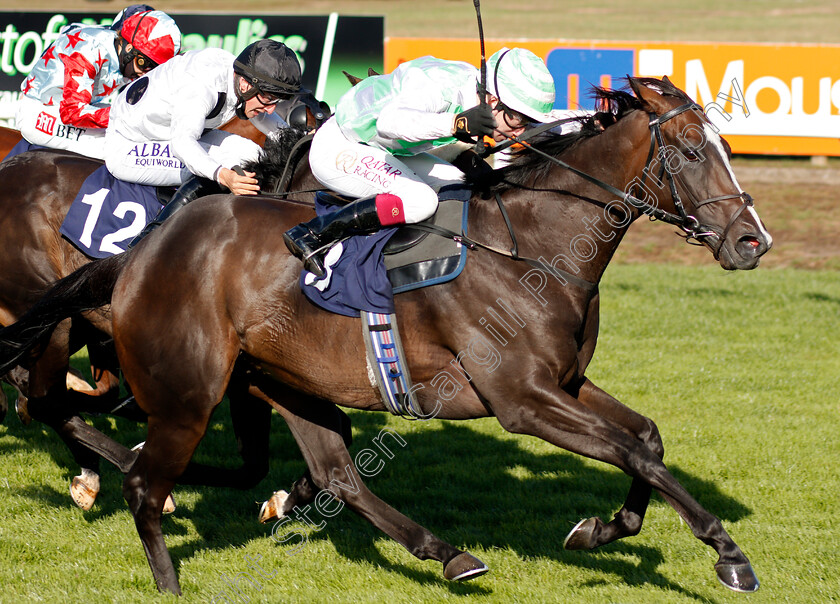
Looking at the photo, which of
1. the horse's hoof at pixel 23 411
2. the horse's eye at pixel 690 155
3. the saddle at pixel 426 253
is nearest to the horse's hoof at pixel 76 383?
the horse's hoof at pixel 23 411

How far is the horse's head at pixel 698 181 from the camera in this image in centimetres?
360

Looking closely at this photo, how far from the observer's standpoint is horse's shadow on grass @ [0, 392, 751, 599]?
177 inches

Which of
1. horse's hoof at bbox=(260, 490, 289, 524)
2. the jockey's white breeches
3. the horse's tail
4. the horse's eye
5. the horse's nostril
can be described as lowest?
horse's hoof at bbox=(260, 490, 289, 524)

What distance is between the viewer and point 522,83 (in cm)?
382

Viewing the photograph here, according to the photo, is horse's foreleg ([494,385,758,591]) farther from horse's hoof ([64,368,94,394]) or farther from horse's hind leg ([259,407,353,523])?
horse's hoof ([64,368,94,394])

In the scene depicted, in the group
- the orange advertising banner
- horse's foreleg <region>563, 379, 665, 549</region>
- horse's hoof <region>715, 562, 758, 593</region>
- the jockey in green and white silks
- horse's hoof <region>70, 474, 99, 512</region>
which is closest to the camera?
horse's hoof <region>715, 562, 758, 593</region>

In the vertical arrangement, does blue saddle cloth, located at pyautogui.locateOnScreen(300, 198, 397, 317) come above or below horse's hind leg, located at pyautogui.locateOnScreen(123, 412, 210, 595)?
above

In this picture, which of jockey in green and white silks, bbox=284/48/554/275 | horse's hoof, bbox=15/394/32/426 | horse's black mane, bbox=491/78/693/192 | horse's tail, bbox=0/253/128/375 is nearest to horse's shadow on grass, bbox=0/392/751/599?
horse's hoof, bbox=15/394/32/426

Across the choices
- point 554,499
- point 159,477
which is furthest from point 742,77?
point 159,477

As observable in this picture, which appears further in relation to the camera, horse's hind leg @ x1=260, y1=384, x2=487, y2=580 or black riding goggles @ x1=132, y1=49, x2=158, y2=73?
black riding goggles @ x1=132, y1=49, x2=158, y2=73

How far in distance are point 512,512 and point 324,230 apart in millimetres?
1898

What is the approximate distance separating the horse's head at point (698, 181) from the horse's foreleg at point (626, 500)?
829mm

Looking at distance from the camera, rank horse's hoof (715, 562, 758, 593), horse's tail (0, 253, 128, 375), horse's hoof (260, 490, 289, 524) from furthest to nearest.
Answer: horse's hoof (260, 490, 289, 524), horse's tail (0, 253, 128, 375), horse's hoof (715, 562, 758, 593)

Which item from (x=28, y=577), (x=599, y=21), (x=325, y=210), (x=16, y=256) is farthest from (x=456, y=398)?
(x=599, y=21)
